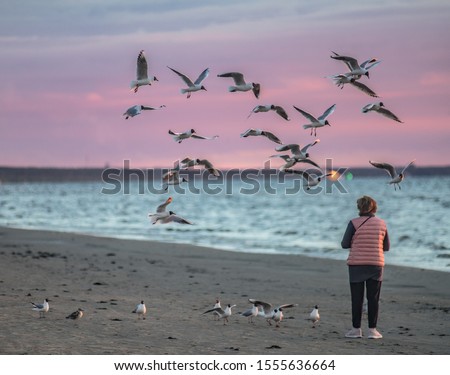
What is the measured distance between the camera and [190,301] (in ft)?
48.0

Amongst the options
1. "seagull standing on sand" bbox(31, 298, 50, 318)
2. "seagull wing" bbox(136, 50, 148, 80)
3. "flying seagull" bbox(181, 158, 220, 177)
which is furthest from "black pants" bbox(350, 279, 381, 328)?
"seagull wing" bbox(136, 50, 148, 80)

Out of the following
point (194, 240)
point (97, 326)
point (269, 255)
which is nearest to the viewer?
point (97, 326)

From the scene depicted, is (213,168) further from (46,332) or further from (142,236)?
(142,236)

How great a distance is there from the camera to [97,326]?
11.4 metres

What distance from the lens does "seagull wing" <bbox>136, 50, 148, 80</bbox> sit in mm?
13898

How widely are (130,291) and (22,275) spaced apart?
239 centimetres

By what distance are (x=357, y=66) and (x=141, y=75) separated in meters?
3.53

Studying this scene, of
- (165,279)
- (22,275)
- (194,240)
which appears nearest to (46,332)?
(22,275)

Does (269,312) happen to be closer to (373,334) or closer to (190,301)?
(373,334)

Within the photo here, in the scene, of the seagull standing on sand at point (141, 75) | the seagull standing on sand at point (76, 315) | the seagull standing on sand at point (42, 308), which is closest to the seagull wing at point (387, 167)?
the seagull standing on sand at point (141, 75)

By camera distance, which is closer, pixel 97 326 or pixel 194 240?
pixel 97 326

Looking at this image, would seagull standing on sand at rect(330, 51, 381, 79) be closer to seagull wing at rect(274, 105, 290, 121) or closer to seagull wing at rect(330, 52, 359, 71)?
seagull wing at rect(330, 52, 359, 71)

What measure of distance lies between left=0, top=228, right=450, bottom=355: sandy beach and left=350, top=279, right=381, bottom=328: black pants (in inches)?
12.4
